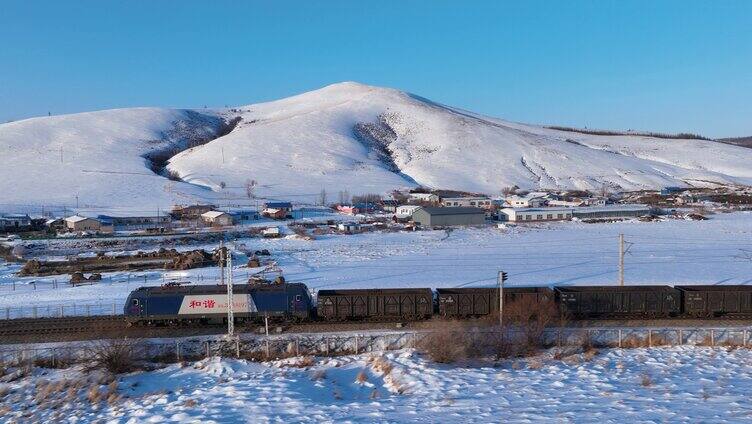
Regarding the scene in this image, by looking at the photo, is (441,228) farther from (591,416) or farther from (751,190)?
(751,190)

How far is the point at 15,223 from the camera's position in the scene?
2303 inches

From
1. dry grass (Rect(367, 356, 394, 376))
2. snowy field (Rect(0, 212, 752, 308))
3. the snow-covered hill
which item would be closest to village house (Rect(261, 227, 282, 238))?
snowy field (Rect(0, 212, 752, 308))

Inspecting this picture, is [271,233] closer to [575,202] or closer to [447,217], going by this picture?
[447,217]

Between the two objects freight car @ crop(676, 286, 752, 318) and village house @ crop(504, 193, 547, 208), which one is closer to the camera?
freight car @ crop(676, 286, 752, 318)

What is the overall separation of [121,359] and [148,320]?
518 centimetres

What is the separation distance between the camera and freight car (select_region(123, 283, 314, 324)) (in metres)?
21.5

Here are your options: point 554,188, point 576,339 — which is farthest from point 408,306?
point 554,188

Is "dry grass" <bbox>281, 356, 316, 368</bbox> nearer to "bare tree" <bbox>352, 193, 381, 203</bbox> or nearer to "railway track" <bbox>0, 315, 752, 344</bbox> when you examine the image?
"railway track" <bbox>0, 315, 752, 344</bbox>

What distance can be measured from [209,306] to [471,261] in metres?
20.2

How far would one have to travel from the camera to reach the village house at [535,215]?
66375 millimetres

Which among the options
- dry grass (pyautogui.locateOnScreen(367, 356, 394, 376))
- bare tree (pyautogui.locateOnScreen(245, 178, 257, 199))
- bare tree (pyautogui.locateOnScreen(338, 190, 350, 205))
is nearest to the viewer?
dry grass (pyautogui.locateOnScreen(367, 356, 394, 376))

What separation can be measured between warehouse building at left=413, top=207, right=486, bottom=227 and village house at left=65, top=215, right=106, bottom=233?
33463mm

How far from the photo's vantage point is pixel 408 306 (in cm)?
2217

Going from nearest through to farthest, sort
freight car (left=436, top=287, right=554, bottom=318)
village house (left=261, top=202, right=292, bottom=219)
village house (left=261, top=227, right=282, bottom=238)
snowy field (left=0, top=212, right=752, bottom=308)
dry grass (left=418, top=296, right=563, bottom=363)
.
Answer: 1. dry grass (left=418, top=296, right=563, bottom=363)
2. freight car (left=436, top=287, right=554, bottom=318)
3. snowy field (left=0, top=212, right=752, bottom=308)
4. village house (left=261, top=227, right=282, bottom=238)
5. village house (left=261, top=202, right=292, bottom=219)
